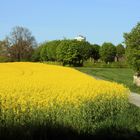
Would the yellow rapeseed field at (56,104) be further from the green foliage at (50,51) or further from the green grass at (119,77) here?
the green foliage at (50,51)

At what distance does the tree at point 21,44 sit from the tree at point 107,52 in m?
13.2

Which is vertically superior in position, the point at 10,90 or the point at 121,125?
the point at 10,90

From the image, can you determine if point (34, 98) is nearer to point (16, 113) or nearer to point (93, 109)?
point (16, 113)

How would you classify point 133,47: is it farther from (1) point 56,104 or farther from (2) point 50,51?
(2) point 50,51

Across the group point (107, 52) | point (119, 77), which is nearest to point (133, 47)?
point (119, 77)

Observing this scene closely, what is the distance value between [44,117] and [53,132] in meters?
1.03

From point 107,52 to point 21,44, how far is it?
1627 centimetres

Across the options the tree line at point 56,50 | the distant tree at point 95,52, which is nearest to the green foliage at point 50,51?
the tree line at point 56,50

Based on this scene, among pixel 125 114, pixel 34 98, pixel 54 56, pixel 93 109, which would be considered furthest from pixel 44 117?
pixel 54 56

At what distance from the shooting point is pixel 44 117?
12.0 m

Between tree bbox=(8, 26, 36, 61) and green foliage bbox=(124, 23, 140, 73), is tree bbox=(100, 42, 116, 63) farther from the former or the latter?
green foliage bbox=(124, 23, 140, 73)

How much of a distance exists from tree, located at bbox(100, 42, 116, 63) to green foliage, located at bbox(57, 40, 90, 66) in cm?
980

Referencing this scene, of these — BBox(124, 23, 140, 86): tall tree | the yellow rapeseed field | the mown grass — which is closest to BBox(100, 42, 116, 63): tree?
BBox(124, 23, 140, 86): tall tree

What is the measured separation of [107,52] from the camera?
328ft
